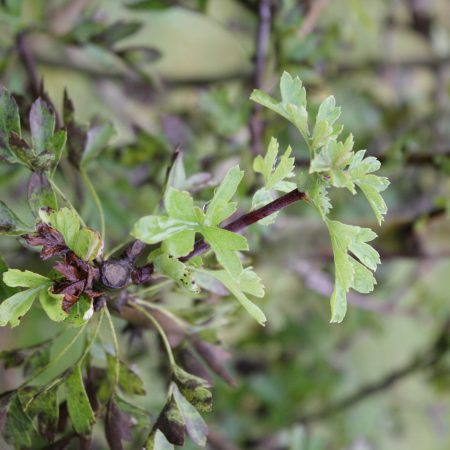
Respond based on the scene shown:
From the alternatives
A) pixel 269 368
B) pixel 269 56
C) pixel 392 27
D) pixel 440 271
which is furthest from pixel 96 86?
pixel 440 271

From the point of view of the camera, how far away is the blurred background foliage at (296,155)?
0.67 m

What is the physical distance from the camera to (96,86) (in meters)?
1.03

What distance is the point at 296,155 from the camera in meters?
0.80

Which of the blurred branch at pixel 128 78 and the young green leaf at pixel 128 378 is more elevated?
the young green leaf at pixel 128 378

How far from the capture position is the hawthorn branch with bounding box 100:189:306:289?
0.34m

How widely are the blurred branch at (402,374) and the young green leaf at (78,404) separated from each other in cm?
62

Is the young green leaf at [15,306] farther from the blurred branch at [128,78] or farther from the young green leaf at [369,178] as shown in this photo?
the blurred branch at [128,78]

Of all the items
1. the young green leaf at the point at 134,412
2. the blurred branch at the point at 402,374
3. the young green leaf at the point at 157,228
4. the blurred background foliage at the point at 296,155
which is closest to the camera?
the young green leaf at the point at 157,228

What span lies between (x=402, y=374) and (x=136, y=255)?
0.69 meters

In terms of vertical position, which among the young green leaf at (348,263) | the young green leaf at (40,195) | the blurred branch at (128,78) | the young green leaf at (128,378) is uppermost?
the young green leaf at (348,263)

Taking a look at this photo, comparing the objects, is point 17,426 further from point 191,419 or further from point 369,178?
point 369,178

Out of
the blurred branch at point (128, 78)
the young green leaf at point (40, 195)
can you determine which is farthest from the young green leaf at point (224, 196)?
the blurred branch at point (128, 78)

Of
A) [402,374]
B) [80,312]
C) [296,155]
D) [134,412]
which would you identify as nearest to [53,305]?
[80,312]

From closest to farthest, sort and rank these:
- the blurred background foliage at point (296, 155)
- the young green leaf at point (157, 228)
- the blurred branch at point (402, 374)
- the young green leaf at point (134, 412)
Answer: the young green leaf at point (157, 228) < the young green leaf at point (134, 412) < the blurred background foliage at point (296, 155) < the blurred branch at point (402, 374)
